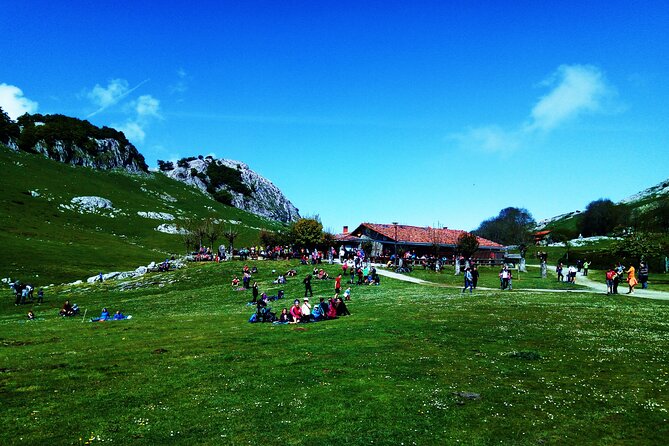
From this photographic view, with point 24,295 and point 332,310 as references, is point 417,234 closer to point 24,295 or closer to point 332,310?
point 332,310

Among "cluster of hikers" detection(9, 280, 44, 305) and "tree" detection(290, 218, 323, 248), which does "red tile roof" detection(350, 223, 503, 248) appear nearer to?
"tree" detection(290, 218, 323, 248)

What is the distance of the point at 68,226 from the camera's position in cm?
12288

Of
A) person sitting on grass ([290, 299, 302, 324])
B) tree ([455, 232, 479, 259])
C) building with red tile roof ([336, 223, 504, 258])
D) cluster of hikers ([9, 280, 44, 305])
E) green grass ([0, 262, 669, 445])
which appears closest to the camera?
green grass ([0, 262, 669, 445])

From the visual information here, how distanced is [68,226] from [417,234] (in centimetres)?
9470

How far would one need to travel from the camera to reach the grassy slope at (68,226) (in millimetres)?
79719

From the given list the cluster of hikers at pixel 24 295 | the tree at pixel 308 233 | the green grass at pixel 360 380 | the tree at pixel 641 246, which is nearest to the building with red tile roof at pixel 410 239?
the tree at pixel 308 233

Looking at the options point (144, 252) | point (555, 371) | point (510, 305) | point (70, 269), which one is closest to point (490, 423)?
point (555, 371)

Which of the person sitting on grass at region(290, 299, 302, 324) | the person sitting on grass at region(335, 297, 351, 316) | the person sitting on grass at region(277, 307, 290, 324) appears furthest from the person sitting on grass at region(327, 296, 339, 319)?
the person sitting on grass at region(277, 307, 290, 324)

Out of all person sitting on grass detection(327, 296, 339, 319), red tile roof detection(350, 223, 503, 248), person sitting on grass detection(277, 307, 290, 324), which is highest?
red tile roof detection(350, 223, 503, 248)

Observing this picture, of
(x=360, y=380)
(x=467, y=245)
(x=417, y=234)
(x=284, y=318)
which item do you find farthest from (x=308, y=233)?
(x=360, y=380)

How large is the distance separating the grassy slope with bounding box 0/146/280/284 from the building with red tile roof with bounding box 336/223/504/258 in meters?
48.7

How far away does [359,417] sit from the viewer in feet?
44.5

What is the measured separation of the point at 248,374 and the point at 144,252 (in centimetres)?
10012

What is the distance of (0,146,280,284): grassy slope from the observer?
79719mm
